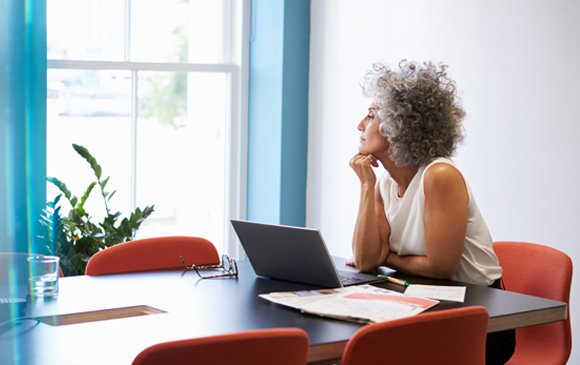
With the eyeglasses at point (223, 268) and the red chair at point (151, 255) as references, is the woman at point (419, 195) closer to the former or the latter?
the eyeglasses at point (223, 268)

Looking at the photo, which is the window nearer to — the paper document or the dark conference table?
the dark conference table

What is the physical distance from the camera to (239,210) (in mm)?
5145

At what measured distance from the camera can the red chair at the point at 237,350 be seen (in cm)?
135

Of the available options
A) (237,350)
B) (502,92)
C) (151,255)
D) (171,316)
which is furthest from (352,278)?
(502,92)

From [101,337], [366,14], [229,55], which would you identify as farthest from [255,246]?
[229,55]

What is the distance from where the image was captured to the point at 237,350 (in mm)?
1422

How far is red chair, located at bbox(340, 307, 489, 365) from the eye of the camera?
1588 millimetres

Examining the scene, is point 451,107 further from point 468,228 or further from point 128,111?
point 128,111

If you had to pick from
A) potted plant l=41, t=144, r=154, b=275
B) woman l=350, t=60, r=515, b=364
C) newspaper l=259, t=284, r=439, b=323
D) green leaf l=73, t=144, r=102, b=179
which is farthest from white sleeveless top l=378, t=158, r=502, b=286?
green leaf l=73, t=144, r=102, b=179

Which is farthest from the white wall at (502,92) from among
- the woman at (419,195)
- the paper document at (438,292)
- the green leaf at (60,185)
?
the green leaf at (60,185)

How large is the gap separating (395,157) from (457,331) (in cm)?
103

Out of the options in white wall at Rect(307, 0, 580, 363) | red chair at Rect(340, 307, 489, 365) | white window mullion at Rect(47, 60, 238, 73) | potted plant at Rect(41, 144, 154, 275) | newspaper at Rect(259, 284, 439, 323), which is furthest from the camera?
white window mullion at Rect(47, 60, 238, 73)

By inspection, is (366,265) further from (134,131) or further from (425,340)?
(134,131)

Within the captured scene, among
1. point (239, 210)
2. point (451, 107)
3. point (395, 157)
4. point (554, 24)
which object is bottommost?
point (239, 210)
